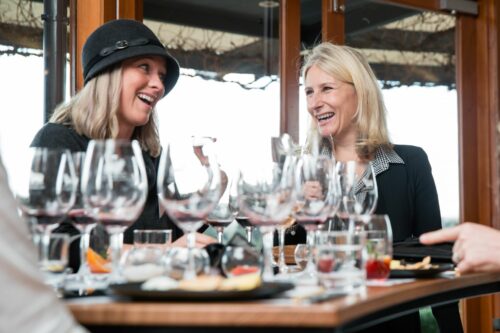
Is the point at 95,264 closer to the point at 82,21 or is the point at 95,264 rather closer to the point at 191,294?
the point at 191,294

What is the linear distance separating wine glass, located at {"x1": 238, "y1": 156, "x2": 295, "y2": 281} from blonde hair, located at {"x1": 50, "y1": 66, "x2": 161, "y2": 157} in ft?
3.94

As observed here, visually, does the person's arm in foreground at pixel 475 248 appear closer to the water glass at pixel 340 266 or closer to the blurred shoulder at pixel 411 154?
the water glass at pixel 340 266

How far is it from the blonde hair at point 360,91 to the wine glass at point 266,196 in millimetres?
1630

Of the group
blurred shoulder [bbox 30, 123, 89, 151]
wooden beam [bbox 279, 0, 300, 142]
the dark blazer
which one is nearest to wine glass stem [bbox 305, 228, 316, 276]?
blurred shoulder [bbox 30, 123, 89, 151]

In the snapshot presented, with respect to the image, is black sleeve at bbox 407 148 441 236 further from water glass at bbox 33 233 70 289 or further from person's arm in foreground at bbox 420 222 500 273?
water glass at bbox 33 233 70 289

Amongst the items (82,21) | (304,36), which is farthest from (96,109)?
(304,36)

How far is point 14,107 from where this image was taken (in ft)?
10.7

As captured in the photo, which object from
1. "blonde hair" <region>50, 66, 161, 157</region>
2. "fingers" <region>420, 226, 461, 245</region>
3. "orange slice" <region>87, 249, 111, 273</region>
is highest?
"blonde hair" <region>50, 66, 161, 157</region>

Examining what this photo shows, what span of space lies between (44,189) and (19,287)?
0.38 meters

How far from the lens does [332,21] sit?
440cm

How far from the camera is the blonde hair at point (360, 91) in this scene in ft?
10.6

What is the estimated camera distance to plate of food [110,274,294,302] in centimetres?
129

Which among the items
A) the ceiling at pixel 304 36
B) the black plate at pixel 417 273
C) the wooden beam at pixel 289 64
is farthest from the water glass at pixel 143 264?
the ceiling at pixel 304 36

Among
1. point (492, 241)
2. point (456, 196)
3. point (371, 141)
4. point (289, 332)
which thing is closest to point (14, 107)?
point (371, 141)
